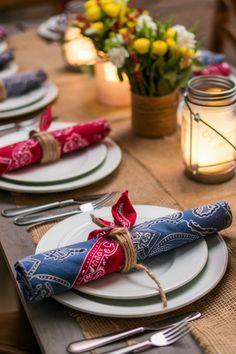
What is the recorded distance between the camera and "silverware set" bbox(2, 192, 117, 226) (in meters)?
0.96

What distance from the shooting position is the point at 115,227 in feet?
2.64

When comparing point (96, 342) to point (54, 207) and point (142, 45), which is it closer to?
point (54, 207)

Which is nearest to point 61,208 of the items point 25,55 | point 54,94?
point 54,94

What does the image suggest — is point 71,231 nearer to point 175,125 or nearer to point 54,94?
point 175,125

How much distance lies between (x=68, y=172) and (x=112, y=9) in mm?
403

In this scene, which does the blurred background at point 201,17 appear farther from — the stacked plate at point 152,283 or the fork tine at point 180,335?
the fork tine at point 180,335

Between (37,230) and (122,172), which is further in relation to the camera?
(122,172)

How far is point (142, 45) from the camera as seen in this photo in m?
1.12

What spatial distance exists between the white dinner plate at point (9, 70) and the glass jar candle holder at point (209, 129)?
0.71 metres

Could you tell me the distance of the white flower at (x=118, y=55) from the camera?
1.13 meters

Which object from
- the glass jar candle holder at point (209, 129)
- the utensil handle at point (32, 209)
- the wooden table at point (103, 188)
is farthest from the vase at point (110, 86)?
the utensil handle at point (32, 209)

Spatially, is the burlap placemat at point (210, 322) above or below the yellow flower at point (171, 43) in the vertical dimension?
below

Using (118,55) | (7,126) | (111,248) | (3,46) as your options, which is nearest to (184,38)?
(118,55)

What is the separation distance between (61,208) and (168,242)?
256mm
